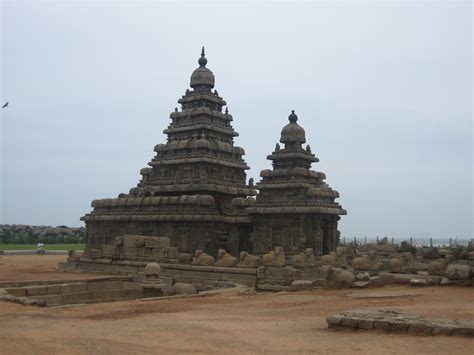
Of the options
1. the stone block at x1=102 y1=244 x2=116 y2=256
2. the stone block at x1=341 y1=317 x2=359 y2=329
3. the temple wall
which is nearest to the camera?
the stone block at x1=341 y1=317 x2=359 y2=329

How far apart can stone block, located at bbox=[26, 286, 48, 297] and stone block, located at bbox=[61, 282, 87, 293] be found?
0.69 meters

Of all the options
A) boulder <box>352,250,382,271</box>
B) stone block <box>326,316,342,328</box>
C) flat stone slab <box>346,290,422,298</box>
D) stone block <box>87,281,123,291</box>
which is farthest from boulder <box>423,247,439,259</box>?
stone block <box>326,316,342,328</box>

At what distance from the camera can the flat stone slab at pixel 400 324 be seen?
9.81 metres

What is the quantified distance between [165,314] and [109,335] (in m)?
3.21

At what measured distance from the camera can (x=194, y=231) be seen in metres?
31.0

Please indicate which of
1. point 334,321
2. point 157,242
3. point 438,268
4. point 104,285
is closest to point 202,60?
point 157,242

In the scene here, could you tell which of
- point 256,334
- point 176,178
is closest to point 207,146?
point 176,178

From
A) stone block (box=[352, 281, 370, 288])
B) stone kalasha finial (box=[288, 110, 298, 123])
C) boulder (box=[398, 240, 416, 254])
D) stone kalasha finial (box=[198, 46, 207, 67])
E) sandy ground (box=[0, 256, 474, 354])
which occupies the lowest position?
sandy ground (box=[0, 256, 474, 354])

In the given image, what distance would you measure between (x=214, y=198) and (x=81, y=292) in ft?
45.5

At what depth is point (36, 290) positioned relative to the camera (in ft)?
59.9

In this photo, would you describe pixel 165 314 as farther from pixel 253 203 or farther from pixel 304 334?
pixel 253 203

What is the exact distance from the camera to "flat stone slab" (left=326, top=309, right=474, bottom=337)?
32.2ft

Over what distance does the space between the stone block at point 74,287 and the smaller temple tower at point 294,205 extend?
11932mm

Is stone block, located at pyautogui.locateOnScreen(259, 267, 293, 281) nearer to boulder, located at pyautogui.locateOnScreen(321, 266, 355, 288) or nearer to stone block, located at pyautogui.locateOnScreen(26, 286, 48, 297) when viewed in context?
boulder, located at pyautogui.locateOnScreen(321, 266, 355, 288)
